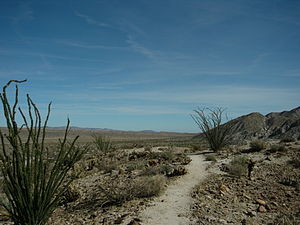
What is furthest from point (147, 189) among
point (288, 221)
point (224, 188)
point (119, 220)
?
point (288, 221)

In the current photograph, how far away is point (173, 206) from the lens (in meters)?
6.64

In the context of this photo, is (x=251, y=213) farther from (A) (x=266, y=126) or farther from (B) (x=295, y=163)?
(A) (x=266, y=126)

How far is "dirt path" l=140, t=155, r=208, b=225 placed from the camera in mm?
5773

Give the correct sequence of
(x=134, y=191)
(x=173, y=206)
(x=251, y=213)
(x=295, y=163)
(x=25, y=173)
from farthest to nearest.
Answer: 1. (x=295, y=163)
2. (x=134, y=191)
3. (x=173, y=206)
4. (x=251, y=213)
5. (x=25, y=173)

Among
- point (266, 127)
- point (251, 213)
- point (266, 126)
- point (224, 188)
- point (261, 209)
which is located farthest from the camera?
point (266, 126)

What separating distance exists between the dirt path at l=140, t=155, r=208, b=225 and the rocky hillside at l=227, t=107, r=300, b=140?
34472mm

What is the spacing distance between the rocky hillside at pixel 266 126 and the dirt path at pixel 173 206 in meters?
34.5

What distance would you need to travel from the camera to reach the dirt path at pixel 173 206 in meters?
5.77

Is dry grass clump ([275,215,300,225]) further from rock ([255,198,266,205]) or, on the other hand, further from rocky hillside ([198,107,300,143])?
rocky hillside ([198,107,300,143])

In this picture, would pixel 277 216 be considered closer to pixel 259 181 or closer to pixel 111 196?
pixel 259 181

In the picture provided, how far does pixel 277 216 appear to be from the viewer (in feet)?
20.0

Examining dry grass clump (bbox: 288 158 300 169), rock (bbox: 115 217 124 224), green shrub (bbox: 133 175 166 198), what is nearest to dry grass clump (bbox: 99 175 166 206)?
green shrub (bbox: 133 175 166 198)

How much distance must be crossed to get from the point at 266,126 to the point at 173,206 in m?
52.1

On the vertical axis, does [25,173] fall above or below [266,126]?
below
